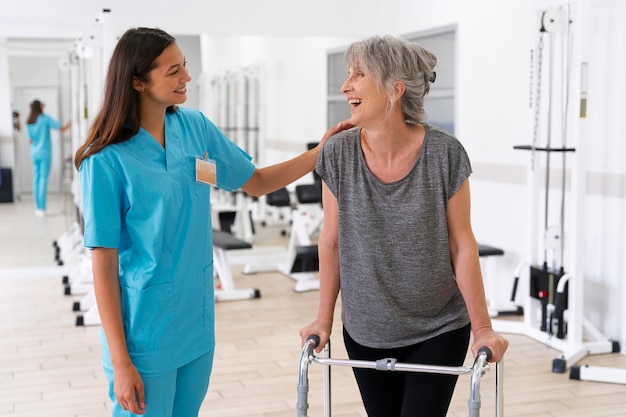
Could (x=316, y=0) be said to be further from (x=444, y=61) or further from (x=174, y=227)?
(x=174, y=227)

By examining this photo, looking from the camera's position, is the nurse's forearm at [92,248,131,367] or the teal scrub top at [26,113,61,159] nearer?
the nurse's forearm at [92,248,131,367]

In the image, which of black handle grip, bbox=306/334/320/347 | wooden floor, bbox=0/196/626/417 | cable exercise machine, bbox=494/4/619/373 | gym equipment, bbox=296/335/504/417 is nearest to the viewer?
gym equipment, bbox=296/335/504/417

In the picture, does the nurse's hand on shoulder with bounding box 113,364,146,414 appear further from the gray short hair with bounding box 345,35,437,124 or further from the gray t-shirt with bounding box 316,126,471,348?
the gray short hair with bounding box 345,35,437,124

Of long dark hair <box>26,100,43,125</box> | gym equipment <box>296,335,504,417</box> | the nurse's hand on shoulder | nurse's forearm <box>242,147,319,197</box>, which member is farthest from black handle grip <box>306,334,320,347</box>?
long dark hair <box>26,100,43,125</box>

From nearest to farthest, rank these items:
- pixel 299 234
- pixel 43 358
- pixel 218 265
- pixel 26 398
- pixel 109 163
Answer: pixel 109 163
pixel 26 398
pixel 43 358
pixel 218 265
pixel 299 234

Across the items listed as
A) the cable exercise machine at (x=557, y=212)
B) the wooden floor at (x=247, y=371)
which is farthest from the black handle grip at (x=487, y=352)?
the cable exercise machine at (x=557, y=212)

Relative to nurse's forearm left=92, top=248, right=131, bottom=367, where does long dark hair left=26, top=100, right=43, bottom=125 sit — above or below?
above

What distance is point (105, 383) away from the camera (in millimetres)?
3996

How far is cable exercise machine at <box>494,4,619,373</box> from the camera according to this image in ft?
13.9

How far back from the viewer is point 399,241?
1.79 metres

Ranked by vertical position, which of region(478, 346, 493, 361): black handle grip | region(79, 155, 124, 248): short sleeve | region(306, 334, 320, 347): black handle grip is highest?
region(79, 155, 124, 248): short sleeve

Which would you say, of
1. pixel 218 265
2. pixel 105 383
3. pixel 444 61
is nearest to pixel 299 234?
pixel 218 265

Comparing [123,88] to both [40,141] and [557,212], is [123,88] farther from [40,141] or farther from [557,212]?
[40,141]

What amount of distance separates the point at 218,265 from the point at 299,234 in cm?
73
